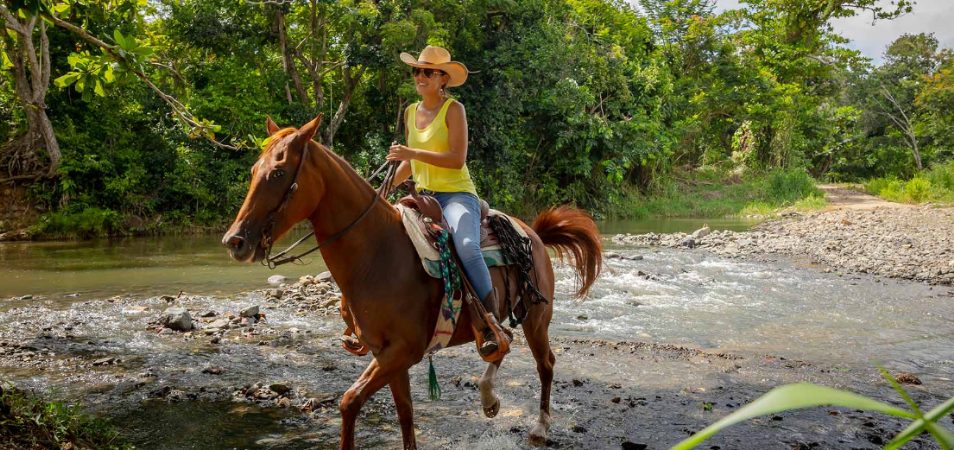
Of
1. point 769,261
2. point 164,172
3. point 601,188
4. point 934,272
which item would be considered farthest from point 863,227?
point 164,172

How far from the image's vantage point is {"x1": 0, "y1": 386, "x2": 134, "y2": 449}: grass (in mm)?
3561

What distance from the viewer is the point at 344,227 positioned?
3.99 meters

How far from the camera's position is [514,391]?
604 centimetres

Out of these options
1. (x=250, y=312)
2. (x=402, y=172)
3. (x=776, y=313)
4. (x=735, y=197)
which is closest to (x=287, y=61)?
(x=250, y=312)

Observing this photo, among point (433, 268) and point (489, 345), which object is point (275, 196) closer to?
point (433, 268)

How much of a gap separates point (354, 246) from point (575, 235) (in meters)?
2.75

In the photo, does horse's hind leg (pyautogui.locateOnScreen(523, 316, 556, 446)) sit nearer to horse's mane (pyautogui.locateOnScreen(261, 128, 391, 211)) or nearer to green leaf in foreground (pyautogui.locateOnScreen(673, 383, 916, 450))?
horse's mane (pyautogui.locateOnScreen(261, 128, 391, 211))

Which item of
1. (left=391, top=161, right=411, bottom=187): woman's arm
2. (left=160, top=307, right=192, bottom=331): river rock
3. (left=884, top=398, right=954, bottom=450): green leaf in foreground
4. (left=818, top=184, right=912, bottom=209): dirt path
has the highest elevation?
(left=391, top=161, right=411, bottom=187): woman's arm

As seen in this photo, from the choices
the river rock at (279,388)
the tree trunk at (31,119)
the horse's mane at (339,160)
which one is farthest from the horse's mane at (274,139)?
the tree trunk at (31,119)

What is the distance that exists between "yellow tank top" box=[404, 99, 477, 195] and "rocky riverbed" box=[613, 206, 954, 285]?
11223 mm

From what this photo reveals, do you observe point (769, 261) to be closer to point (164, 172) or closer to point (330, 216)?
point (330, 216)

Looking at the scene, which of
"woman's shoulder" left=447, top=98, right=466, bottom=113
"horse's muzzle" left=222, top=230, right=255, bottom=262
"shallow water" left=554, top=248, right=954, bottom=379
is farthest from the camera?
"shallow water" left=554, top=248, right=954, bottom=379

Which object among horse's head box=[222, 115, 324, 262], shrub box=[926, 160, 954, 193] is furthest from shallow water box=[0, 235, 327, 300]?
shrub box=[926, 160, 954, 193]

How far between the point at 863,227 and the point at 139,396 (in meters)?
20.1
